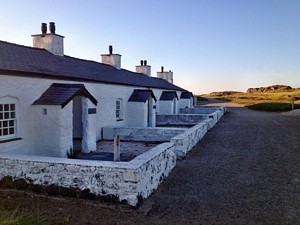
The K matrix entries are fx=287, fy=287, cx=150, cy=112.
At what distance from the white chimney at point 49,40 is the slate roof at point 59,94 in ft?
15.7

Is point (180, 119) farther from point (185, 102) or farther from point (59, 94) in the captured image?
point (185, 102)

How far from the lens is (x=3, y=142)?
9445 mm

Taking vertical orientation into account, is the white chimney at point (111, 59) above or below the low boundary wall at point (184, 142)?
above

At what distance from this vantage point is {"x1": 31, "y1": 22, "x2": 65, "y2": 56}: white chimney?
15.6 m

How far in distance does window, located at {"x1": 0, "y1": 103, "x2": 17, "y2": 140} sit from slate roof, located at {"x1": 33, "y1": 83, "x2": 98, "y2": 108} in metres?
0.95

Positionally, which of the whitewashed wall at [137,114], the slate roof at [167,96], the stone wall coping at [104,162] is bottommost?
the stone wall coping at [104,162]

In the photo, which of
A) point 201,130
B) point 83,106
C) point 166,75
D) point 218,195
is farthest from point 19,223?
point 166,75

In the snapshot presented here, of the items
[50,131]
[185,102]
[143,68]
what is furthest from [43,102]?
[185,102]

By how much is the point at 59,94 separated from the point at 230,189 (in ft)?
23.5

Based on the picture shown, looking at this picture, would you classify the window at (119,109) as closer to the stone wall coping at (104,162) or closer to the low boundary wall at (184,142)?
the low boundary wall at (184,142)

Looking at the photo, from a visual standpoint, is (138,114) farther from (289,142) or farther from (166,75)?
(166,75)

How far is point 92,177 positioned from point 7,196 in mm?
2191

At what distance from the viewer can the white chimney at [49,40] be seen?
51.3 ft

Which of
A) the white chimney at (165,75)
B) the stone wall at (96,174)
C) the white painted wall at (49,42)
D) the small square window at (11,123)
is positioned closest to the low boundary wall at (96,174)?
the stone wall at (96,174)
